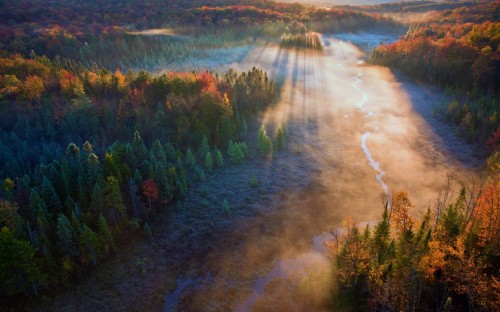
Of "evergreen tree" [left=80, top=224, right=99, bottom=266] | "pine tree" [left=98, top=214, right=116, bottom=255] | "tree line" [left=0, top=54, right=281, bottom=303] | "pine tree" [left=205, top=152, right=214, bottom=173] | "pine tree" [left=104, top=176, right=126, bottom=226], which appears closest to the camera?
"tree line" [left=0, top=54, right=281, bottom=303]

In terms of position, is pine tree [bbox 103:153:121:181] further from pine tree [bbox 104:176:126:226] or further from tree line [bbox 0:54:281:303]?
pine tree [bbox 104:176:126:226]

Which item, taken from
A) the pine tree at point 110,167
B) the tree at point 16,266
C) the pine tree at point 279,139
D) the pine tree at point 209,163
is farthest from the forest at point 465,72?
the tree at point 16,266

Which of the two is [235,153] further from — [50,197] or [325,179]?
[50,197]

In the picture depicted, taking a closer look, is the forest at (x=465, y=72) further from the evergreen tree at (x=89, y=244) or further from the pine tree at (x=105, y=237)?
Result: the evergreen tree at (x=89, y=244)

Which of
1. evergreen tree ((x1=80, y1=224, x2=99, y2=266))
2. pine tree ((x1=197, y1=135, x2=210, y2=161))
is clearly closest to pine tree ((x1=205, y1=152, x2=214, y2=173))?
pine tree ((x1=197, y1=135, x2=210, y2=161))

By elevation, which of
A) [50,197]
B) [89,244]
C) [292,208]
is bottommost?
[292,208]

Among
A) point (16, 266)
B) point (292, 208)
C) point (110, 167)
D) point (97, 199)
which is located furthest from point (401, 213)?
point (16, 266)
